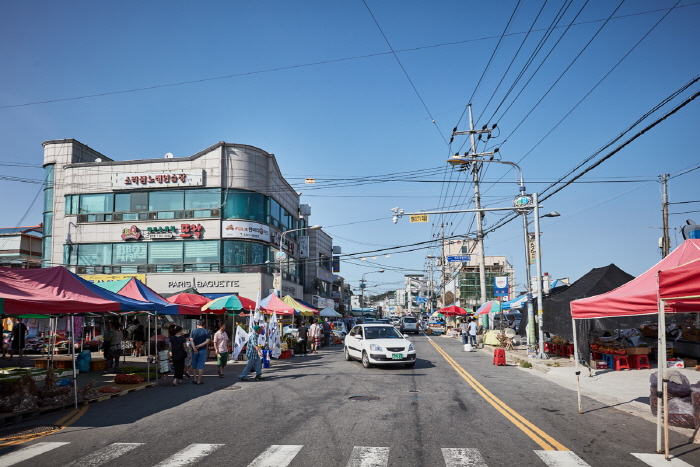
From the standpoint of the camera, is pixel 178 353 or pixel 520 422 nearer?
pixel 520 422

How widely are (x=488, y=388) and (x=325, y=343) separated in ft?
76.5

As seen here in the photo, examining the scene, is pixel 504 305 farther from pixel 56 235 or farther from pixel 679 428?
pixel 56 235

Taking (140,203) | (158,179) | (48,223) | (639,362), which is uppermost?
(158,179)

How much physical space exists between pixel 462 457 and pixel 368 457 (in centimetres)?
122

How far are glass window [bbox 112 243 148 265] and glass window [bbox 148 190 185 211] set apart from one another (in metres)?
3.07

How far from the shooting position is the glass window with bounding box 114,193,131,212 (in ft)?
128

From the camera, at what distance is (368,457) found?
21.7ft

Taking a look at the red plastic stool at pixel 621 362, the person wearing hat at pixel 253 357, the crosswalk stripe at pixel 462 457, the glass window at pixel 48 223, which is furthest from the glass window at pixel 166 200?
the crosswalk stripe at pixel 462 457

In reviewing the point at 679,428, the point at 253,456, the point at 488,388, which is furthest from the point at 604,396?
the point at 253,456

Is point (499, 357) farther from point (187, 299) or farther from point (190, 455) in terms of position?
point (190, 455)

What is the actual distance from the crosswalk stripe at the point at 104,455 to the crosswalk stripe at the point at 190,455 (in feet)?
2.66

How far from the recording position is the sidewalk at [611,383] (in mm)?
10720

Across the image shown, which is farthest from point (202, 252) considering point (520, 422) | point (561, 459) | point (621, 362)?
point (561, 459)

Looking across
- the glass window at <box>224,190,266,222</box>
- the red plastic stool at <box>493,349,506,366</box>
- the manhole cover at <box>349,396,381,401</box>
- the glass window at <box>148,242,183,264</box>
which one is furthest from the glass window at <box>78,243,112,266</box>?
the manhole cover at <box>349,396,381,401</box>
